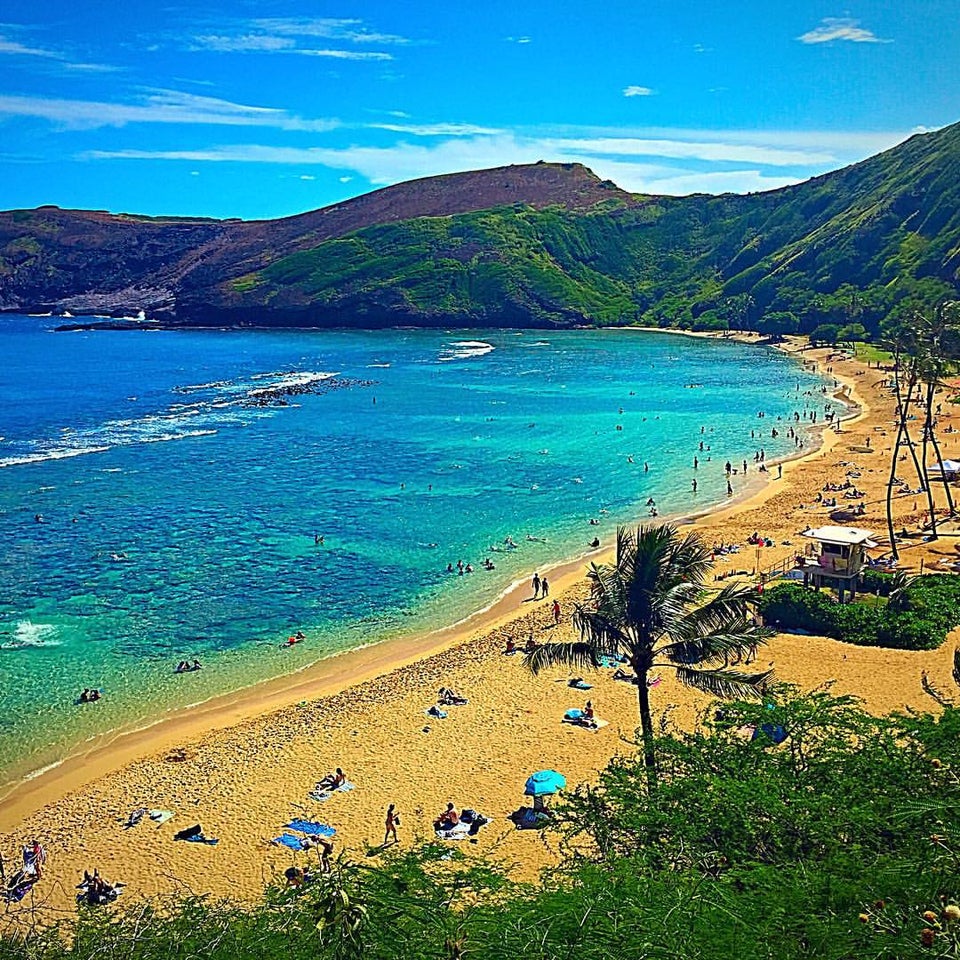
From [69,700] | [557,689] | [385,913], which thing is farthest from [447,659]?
[385,913]

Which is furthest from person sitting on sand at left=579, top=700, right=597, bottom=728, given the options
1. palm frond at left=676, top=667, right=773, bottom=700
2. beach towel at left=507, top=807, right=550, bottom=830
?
palm frond at left=676, top=667, right=773, bottom=700

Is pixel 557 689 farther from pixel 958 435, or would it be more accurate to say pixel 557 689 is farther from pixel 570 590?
pixel 958 435

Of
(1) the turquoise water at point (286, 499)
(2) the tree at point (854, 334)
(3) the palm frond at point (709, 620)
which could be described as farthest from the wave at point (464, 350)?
(3) the palm frond at point (709, 620)

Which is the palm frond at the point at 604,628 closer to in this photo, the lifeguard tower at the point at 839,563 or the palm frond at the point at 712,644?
the palm frond at the point at 712,644

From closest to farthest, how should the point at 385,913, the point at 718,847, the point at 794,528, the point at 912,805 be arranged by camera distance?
the point at 385,913 < the point at 912,805 < the point at 718,847 < the point at 794,528

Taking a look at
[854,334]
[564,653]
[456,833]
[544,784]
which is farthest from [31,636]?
[854,334]
